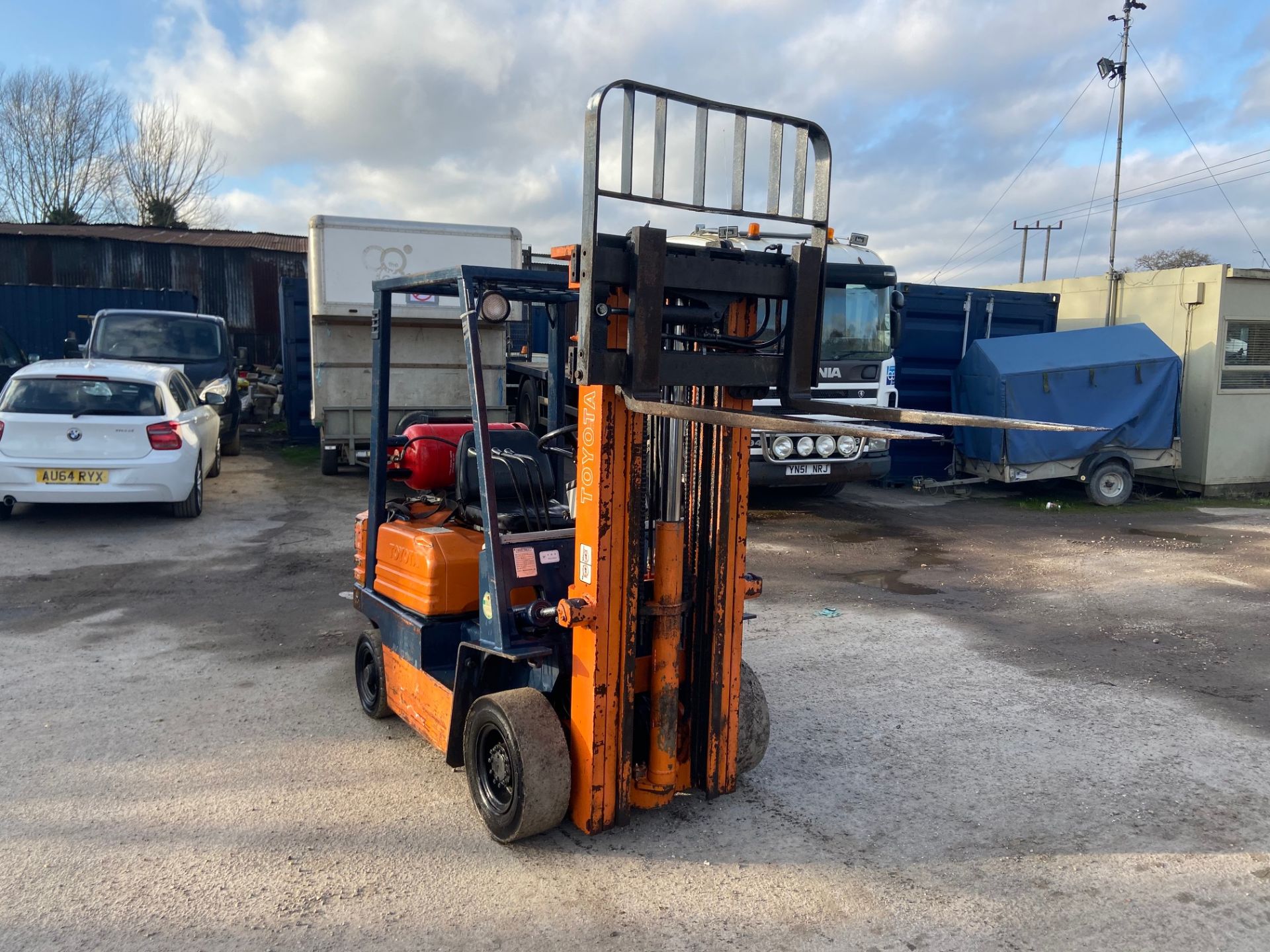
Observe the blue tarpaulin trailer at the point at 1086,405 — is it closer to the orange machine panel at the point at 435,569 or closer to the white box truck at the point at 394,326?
the white box truck at the point at 394,326

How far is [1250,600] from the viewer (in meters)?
7.56

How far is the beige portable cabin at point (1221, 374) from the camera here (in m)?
12.9

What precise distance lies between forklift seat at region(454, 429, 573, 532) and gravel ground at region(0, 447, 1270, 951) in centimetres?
117

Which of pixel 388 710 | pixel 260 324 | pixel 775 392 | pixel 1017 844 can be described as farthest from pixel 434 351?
pixel 260 324

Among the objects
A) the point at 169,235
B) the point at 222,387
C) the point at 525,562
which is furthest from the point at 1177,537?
the point at 169,235

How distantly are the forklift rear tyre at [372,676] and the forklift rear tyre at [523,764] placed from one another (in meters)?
1.20

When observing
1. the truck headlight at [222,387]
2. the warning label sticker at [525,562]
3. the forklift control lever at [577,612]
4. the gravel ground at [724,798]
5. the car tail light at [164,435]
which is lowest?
the gravel ground at [724,798]

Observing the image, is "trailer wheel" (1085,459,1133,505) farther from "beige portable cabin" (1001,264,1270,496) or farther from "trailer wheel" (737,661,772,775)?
"trailer wheel" (737,661,772,775)

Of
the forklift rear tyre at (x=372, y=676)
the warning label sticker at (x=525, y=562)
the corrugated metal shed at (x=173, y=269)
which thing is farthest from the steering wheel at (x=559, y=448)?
the corrugated metal shed at (x=173, y=269)

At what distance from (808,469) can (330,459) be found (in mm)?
6103

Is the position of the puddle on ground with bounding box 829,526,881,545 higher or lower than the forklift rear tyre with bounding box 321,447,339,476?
lower

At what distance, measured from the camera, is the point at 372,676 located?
16.1 ft

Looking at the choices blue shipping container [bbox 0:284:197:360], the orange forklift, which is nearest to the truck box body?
the orange forklift

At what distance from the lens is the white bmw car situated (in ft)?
28.3
